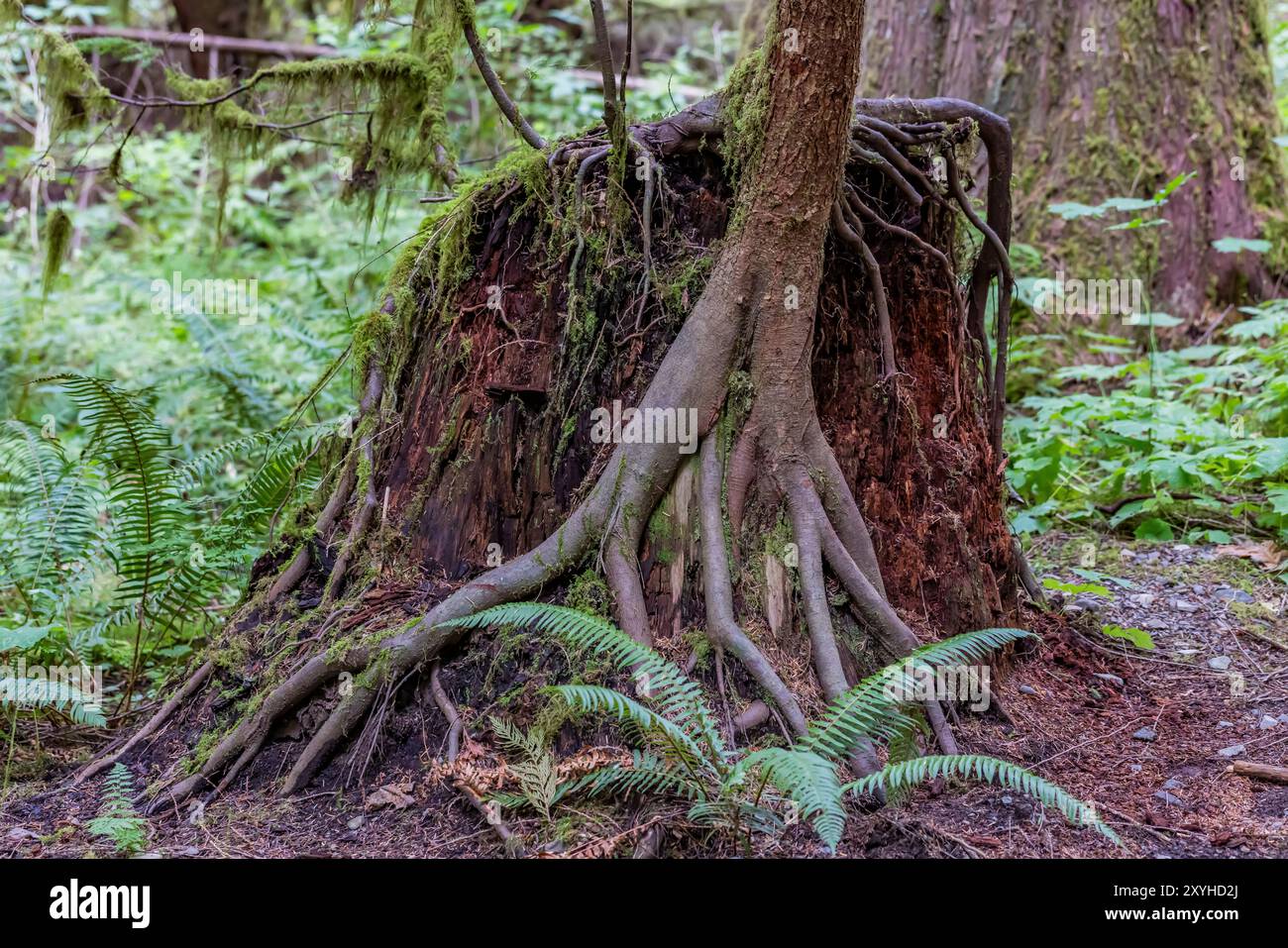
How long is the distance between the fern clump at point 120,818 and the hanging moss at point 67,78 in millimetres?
3848

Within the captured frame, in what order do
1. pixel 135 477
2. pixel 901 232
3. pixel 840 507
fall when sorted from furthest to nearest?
1. pixel 135 477
2. pixel 901 232
3. pixel 840 507

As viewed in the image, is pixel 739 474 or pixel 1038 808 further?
pixel 739 474

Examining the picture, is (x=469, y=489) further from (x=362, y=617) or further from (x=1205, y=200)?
(x=1205, y=200)

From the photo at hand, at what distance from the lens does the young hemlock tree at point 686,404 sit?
3678 millimetres

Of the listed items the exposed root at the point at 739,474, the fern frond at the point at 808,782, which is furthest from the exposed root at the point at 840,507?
the fern frond at the point at 808,782

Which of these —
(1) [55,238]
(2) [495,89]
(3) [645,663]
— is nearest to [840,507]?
(3) [645,663]

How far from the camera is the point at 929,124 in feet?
13.7

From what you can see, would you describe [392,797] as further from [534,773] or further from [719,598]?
[719,598]

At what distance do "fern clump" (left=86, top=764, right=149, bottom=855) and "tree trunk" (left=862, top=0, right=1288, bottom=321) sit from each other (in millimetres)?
7527

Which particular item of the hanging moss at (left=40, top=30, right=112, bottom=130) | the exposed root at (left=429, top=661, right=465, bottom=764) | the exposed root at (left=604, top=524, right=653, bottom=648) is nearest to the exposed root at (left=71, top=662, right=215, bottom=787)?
the exposed root at (left=429, top=661, right=465, bottom=764)

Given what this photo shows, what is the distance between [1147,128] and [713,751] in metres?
7.45

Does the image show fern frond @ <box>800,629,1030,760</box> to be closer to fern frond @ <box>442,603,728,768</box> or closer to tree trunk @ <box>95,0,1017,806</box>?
tree trunk @ <box>95,0,1017,806</box>

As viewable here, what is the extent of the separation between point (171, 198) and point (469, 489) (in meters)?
12.6

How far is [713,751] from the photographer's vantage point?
3045 mm
